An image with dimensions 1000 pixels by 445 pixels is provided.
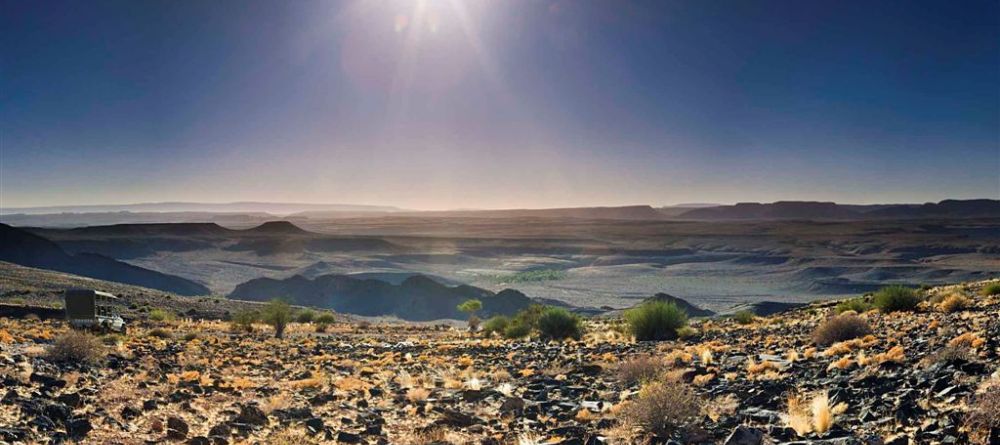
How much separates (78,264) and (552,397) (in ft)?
369

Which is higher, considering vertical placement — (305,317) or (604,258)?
(305,317)

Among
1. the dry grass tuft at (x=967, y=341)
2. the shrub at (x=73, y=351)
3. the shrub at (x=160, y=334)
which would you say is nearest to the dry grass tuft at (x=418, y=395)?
the shrub at (x=73, y=351)

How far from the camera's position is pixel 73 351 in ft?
42.2

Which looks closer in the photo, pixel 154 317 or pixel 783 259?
pixel 154 317

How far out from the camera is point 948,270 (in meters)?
93.6

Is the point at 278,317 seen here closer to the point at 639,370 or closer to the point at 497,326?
the point at 497,326

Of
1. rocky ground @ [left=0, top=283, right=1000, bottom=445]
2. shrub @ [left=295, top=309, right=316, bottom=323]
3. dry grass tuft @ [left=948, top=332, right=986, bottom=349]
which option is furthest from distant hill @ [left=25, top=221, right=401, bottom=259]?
dry grass tuft @ [left=948, top=332, right=986, bottom=349]

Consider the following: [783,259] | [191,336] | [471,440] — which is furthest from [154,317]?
[783,259]

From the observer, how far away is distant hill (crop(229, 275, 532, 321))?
74.4m

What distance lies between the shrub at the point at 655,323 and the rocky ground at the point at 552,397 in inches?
238

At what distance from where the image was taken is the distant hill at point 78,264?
305 ft

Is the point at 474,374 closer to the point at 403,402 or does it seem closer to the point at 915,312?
the point at 403,402

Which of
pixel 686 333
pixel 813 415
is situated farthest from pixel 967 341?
pixel 686 333

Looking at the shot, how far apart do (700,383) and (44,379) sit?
11.7 m
